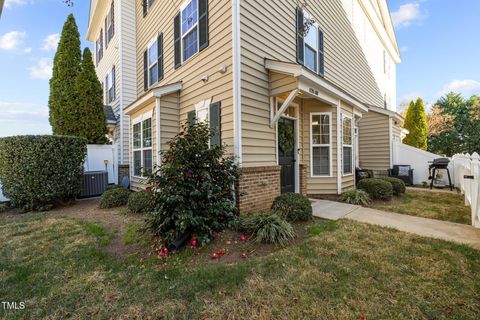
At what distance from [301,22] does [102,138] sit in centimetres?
845

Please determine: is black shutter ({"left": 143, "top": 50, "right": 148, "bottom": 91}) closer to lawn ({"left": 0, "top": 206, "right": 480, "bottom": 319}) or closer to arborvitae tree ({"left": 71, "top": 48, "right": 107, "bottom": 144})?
arborvitae tree ({"left": 71, "top": 48, "right": 107, "bottom": 144})

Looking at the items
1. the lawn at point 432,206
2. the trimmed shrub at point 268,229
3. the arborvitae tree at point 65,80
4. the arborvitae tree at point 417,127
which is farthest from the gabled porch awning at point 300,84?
the arborvitae tree at point 417,127

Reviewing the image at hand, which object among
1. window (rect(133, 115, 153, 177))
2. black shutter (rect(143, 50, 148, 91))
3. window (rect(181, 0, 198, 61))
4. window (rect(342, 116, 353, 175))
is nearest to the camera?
window (rect(181, 0, 198, 61))

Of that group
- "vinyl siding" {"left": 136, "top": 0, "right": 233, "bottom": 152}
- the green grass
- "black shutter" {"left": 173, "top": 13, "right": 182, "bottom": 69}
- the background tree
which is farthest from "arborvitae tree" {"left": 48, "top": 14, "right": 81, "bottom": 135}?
the background tree

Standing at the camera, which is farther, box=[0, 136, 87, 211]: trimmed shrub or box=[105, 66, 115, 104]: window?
box=[105, 66, 115, 104]: window

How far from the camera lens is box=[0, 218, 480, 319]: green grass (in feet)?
7.20

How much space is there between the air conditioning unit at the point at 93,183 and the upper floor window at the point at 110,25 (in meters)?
7.03

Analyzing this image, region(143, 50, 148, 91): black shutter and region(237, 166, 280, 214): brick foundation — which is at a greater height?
region(143, 50, 148, 91): black shutter

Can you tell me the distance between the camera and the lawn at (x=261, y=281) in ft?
7.21

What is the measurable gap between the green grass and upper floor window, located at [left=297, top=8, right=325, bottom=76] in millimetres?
5500

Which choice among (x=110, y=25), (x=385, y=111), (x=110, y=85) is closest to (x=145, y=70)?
(x=110, y=85)

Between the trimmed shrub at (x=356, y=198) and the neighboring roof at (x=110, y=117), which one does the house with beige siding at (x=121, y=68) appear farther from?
the trimmed shrub at (x=356, y=198)

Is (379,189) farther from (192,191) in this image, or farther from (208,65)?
(208,65)

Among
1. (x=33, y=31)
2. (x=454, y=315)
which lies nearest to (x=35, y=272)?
(x=454, y=315)
